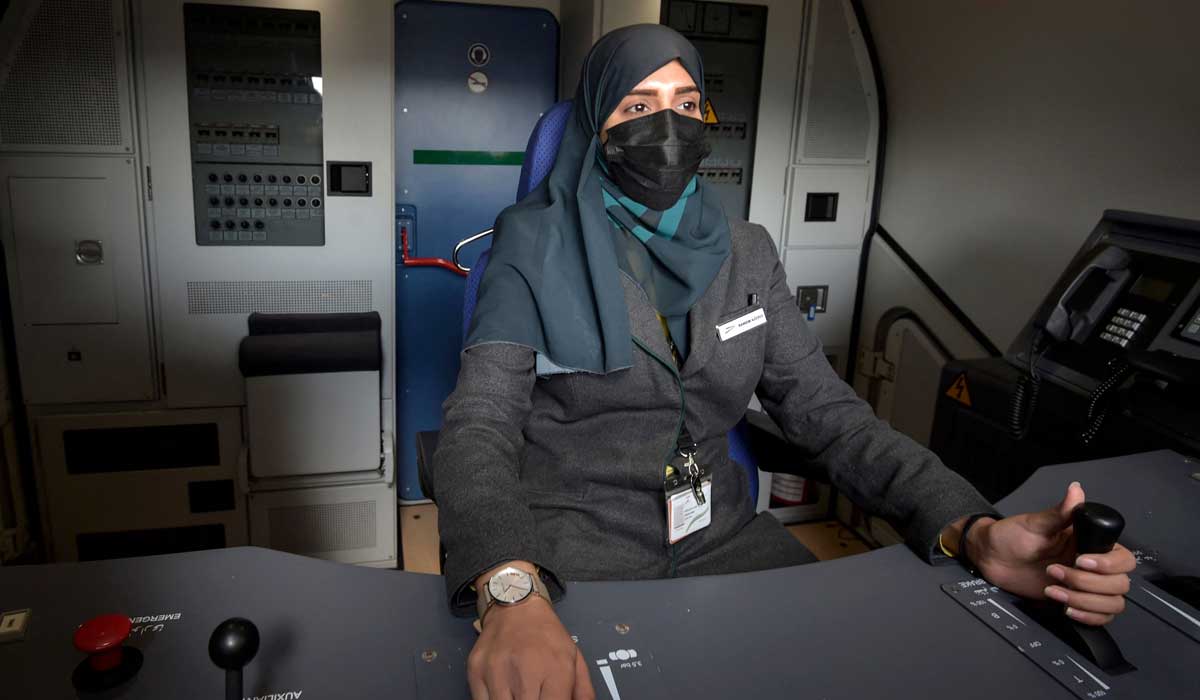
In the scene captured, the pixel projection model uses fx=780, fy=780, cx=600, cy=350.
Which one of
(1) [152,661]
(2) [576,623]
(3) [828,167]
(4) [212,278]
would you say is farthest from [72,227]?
(3) [828,167]

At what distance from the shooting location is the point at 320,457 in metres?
2.63

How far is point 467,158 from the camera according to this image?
3039 mm

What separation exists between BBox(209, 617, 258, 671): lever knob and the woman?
0.47m

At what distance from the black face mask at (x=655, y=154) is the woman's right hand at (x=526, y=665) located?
35.7 inches

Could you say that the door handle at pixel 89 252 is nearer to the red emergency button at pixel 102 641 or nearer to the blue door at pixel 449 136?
the blue door at pixel 449 136

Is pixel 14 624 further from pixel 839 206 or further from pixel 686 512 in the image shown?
pixel 839 206

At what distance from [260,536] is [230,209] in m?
1.11

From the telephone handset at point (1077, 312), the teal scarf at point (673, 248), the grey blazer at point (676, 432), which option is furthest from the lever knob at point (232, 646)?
the telephone handset at point (1077, 312)

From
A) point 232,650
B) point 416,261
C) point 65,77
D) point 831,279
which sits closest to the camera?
point 232,650

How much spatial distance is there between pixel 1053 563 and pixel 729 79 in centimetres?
223

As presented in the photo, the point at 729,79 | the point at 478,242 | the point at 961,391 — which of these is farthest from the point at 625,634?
the point at 478,242

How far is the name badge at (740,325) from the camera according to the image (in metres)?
1.44

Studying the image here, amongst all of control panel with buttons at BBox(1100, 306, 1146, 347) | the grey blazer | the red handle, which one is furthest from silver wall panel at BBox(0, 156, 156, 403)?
control panel with buttons at BBox(1100, 306, 1146, 347)

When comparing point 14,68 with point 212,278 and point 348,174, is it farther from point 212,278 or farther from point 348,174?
point 348,174
